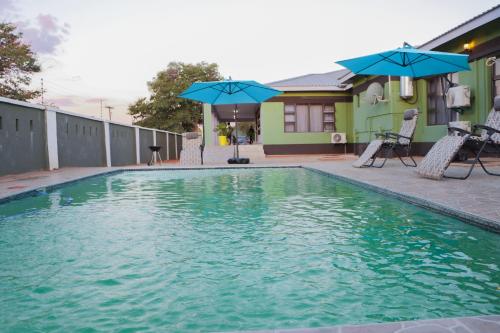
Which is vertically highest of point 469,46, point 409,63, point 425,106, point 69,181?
point 469,46

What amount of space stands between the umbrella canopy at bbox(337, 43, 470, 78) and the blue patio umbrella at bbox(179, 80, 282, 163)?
4.58 meters

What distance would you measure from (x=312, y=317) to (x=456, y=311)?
748 millimetres

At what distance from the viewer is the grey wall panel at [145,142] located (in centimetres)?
1958

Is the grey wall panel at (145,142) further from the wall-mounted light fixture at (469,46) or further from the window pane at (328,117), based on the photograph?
the wall-mounted light fixture at (469,46)

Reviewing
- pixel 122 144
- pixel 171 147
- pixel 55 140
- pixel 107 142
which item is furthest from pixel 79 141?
pixel 171 147

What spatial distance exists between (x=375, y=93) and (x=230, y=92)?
537 cm

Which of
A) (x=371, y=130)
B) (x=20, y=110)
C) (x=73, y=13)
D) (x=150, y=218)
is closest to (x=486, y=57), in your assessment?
(x=371, y=130)

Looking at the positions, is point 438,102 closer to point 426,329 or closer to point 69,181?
point 69,181

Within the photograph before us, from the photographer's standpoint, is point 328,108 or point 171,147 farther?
point 171,147

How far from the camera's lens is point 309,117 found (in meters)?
20.1

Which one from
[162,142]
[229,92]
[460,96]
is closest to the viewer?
[460,96]

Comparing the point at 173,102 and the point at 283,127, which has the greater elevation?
the point at 173,102

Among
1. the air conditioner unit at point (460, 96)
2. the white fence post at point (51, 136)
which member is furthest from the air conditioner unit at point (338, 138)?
the white fence post at point (51, 136)

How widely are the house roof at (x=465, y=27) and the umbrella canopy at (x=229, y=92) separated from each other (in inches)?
193
